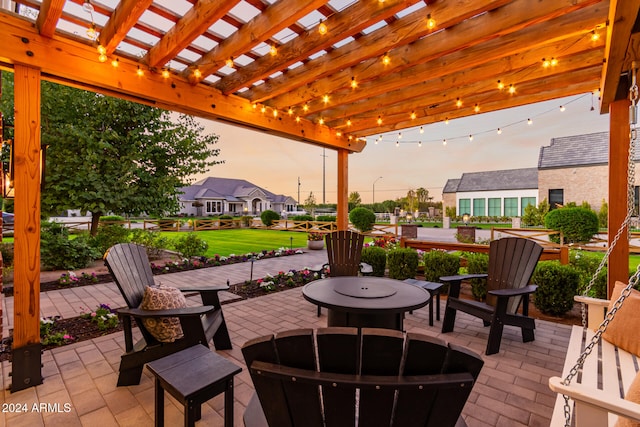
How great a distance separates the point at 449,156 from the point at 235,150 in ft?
42.2

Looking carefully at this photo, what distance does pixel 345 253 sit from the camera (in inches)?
167

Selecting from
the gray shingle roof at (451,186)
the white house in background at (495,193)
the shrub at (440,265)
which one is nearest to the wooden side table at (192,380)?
the shrub at (440,265)

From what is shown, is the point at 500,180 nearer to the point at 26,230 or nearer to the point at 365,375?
the point at 365,375

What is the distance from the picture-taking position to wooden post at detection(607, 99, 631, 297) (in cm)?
296

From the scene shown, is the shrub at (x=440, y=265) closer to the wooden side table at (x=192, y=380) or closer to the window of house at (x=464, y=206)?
the wooden side table at (x=192, y=380)

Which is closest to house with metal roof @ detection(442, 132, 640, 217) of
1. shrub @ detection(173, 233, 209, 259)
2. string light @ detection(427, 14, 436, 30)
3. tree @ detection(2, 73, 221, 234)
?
string light @ detection(427, 14, 436, 30)

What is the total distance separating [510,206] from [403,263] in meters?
24.9

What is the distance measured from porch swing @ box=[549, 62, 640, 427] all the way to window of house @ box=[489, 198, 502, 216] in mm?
26338

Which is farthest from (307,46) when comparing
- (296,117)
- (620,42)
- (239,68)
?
(620,42)

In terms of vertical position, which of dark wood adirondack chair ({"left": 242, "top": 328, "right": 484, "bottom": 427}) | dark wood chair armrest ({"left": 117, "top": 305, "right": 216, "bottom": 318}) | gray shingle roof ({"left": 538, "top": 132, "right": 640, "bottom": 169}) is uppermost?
gray shingle roof ({"left": 538, "top": 132, "right": 640, "bottom": 169})

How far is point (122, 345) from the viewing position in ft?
9.46

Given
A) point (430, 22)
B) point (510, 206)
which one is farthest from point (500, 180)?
point (430, 22)

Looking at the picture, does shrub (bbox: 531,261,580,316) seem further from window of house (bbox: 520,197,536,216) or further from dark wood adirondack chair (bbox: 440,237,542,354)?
window of house (bbox: 520,197,536,216)

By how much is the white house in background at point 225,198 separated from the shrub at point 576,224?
26.1 metres
